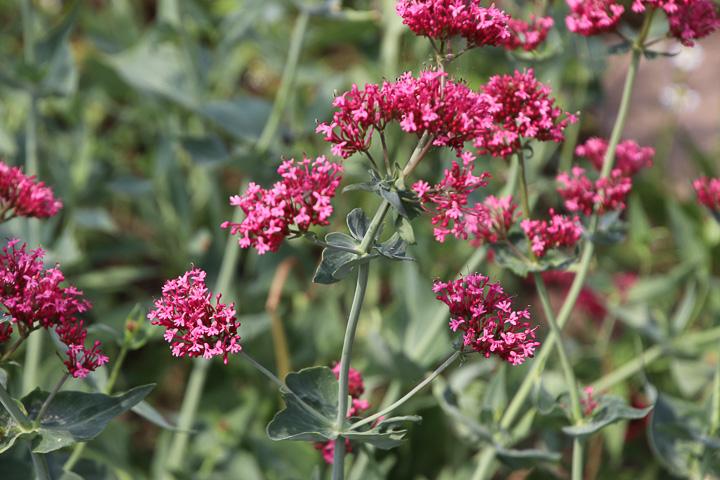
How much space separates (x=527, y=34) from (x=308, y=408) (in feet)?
2.72

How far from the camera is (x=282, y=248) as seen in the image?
2838 millimetres

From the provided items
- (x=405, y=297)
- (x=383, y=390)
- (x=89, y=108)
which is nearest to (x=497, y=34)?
(x=405, y=297)

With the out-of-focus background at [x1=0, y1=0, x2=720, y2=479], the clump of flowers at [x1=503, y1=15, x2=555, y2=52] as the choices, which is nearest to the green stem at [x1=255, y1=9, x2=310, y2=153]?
the out-of-focus background at [x1=0, y1=0, x2=720, y2=479]

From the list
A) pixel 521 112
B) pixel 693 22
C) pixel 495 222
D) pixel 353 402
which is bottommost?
pixel 353 402

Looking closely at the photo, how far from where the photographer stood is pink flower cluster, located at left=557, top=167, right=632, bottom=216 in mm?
1521

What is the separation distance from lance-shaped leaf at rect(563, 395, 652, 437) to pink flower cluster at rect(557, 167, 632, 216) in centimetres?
34

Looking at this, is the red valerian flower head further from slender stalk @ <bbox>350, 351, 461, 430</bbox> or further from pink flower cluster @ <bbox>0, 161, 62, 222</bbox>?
pink flower cluster @ <bbox>0, 161, 62, 222</bbox>

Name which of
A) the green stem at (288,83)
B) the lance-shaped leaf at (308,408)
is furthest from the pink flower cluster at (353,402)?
the green stem at (288,83)

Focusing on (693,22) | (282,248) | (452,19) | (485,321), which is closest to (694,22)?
(693,22)

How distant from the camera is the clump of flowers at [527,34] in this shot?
63.7 inches

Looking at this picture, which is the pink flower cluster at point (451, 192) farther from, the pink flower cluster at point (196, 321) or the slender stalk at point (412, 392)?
the pink flower cluster at point (196, 321)

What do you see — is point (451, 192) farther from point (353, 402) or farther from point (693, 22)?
point (693, 22)

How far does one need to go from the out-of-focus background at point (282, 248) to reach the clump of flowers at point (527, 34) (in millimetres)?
65

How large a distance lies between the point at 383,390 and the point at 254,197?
180cm
